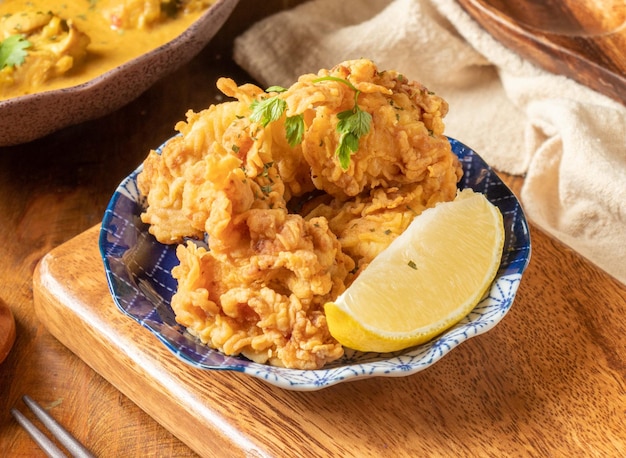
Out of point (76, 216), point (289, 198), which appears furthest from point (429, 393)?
point (76, 216)

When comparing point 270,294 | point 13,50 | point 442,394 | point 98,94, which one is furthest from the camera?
point 13,50

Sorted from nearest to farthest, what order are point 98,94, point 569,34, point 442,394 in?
point 442,394 < point 98,94 < point 569,34

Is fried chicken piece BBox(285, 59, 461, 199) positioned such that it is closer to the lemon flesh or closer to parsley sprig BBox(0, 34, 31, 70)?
the lemon flesh

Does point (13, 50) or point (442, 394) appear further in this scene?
point (13, 50)

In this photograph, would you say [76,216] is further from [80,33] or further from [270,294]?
[270,294]

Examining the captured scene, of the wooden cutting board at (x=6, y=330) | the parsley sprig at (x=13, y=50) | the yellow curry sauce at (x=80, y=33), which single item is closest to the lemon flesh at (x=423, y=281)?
the wooden cutting board at (x=6, y=330)

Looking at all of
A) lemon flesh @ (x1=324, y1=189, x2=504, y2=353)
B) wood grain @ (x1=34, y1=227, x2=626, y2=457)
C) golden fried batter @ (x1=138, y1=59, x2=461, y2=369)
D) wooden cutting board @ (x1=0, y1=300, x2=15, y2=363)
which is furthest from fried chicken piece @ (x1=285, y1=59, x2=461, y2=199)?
wooden cutting board @ (x1=0, y1=300, x2=15, y2=363)

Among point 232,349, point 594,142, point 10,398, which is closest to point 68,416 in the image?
point 10,398
